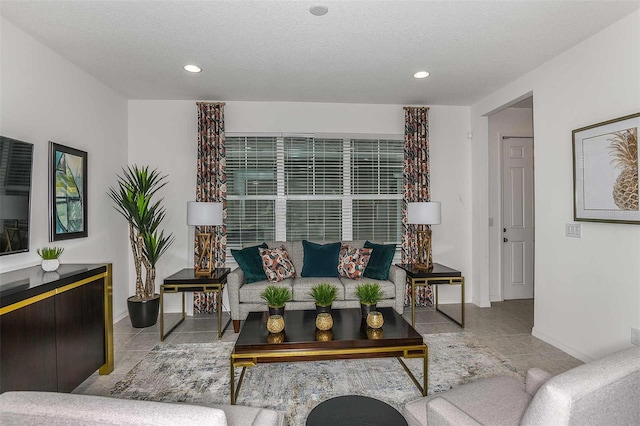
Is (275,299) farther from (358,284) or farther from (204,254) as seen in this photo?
(204,254)

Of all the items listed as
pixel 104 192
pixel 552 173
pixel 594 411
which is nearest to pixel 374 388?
pixel 594 411

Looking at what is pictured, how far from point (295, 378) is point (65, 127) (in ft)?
10.2

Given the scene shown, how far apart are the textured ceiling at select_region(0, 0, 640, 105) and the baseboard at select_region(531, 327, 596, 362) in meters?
2.74

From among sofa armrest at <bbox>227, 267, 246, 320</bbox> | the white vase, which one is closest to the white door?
sofa armrest at <bbox>227, 267, 246, 320</bbox>

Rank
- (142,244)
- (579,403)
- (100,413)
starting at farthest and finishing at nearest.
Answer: (142,244)
(579,403)
(100,413)

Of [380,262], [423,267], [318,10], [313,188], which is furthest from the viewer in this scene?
[313,188]

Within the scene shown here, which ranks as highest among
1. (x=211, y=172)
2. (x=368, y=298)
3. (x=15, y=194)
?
(x=211, y=172)

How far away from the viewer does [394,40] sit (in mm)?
2951

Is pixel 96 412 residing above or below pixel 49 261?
below

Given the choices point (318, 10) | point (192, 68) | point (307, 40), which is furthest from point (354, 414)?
point (192, 68)

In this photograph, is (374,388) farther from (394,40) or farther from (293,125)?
(293,125)

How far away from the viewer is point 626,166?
2635mm

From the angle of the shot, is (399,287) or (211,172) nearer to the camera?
(399,287)

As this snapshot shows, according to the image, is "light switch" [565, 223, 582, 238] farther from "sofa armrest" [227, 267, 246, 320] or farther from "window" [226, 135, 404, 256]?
"sofa armrest" [227, 267, 246, 320]
